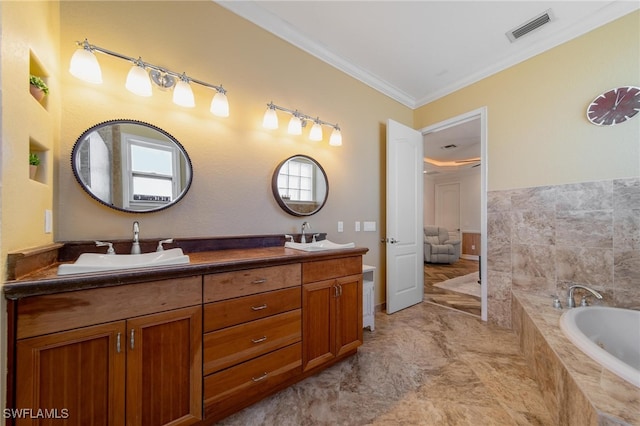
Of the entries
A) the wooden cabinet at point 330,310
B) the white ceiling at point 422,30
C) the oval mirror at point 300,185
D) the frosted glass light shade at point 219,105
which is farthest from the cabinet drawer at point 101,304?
the white ceiling at point 422,30

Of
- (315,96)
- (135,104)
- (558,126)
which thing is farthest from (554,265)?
(135,104)

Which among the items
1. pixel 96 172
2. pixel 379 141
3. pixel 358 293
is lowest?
pixel 358 293

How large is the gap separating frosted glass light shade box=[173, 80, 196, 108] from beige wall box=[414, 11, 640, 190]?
3.01 metres

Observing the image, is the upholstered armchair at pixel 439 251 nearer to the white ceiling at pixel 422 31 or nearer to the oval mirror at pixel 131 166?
the white ceiling at pixel 422 31

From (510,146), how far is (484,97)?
26.8 inches

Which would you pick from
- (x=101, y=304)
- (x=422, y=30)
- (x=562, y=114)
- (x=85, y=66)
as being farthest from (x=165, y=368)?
(x=562, y=114)

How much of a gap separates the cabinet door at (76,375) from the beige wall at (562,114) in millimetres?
3370

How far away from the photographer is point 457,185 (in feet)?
23.5

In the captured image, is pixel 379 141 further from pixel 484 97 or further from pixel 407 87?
pixel 484 97

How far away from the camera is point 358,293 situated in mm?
1918

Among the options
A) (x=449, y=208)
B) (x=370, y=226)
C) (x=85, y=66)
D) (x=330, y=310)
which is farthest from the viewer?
(x=449, y=208)

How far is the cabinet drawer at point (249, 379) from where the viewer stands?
1236 mm

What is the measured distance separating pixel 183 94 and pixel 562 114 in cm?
324

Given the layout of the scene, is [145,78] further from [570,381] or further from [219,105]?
[570,381]
